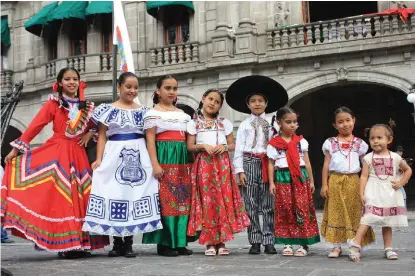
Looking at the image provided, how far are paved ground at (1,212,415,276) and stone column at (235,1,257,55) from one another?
9897mm

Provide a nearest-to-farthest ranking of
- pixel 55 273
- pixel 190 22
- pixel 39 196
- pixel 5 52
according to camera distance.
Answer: pixel 55 273, pixel 39 196, pixel 190 22, pixel 5 52

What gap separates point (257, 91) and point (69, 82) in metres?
2.04

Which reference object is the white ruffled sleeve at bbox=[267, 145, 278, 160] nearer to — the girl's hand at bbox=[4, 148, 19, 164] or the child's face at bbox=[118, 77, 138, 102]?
the child's face at bbox=[118, 77, 138, 102]

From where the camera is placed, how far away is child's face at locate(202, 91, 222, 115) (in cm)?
567

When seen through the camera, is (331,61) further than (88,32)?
No

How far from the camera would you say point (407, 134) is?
1780 cm

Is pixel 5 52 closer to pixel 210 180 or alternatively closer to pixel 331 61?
pixel 331 61

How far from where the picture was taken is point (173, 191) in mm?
5609

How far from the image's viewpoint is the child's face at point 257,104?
584 centimetres

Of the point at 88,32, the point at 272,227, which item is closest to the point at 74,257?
the point at 272,227

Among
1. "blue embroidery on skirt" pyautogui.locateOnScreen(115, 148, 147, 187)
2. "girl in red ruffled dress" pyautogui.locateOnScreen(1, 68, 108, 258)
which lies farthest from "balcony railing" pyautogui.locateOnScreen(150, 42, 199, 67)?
"blue embroidery on skirt" pyautogui.locateOnScreen(115, 148, 147, 187)

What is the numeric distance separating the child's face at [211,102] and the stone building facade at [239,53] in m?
9.09

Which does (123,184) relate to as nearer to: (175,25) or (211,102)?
(211,102)

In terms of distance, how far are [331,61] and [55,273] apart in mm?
11515
